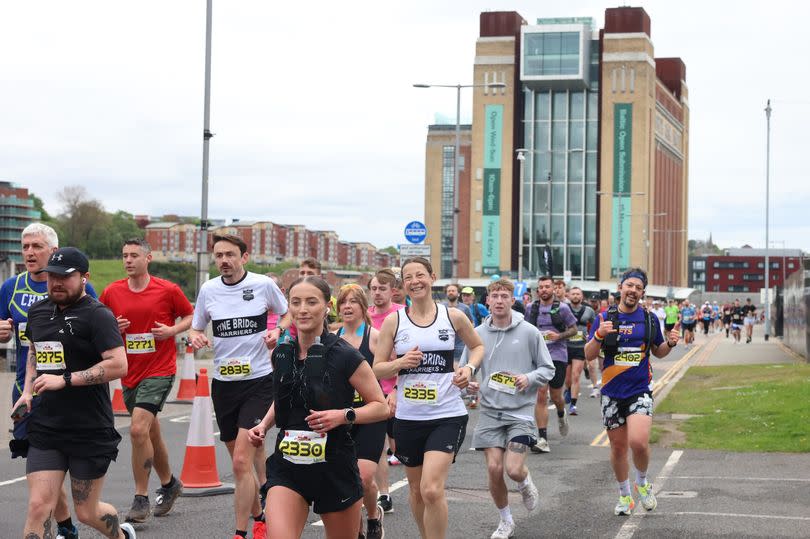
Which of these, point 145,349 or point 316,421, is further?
point 145,349

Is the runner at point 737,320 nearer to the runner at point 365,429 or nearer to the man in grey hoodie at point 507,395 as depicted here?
the man in grey hoodie at point 507,395

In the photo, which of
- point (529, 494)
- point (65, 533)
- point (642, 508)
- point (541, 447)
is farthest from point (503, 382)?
point (541, 447)

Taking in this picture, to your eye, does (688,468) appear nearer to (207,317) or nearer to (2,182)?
(207,317)

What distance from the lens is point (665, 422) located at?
667 inches

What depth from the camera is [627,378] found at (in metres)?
9.51

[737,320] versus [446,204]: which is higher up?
[446,204]

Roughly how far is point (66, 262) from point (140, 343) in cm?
262

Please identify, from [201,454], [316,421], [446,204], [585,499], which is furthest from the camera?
[446,204]

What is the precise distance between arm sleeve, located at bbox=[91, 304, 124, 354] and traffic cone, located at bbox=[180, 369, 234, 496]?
3.88 m

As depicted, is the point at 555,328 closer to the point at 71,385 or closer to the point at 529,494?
Result: the point at 529,494

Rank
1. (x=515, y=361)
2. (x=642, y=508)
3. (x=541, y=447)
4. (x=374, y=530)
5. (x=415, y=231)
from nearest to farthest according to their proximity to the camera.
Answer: (x=374, y=530) → (x=515, y=361) → (x=642, y=508) → (x=541, y=447) → (x=415, y=231)

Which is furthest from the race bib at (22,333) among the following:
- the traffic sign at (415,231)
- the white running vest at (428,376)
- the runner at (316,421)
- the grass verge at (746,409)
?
the traffic sign at (415,231)

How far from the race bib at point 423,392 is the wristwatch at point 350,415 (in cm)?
198

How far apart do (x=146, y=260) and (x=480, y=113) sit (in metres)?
100
